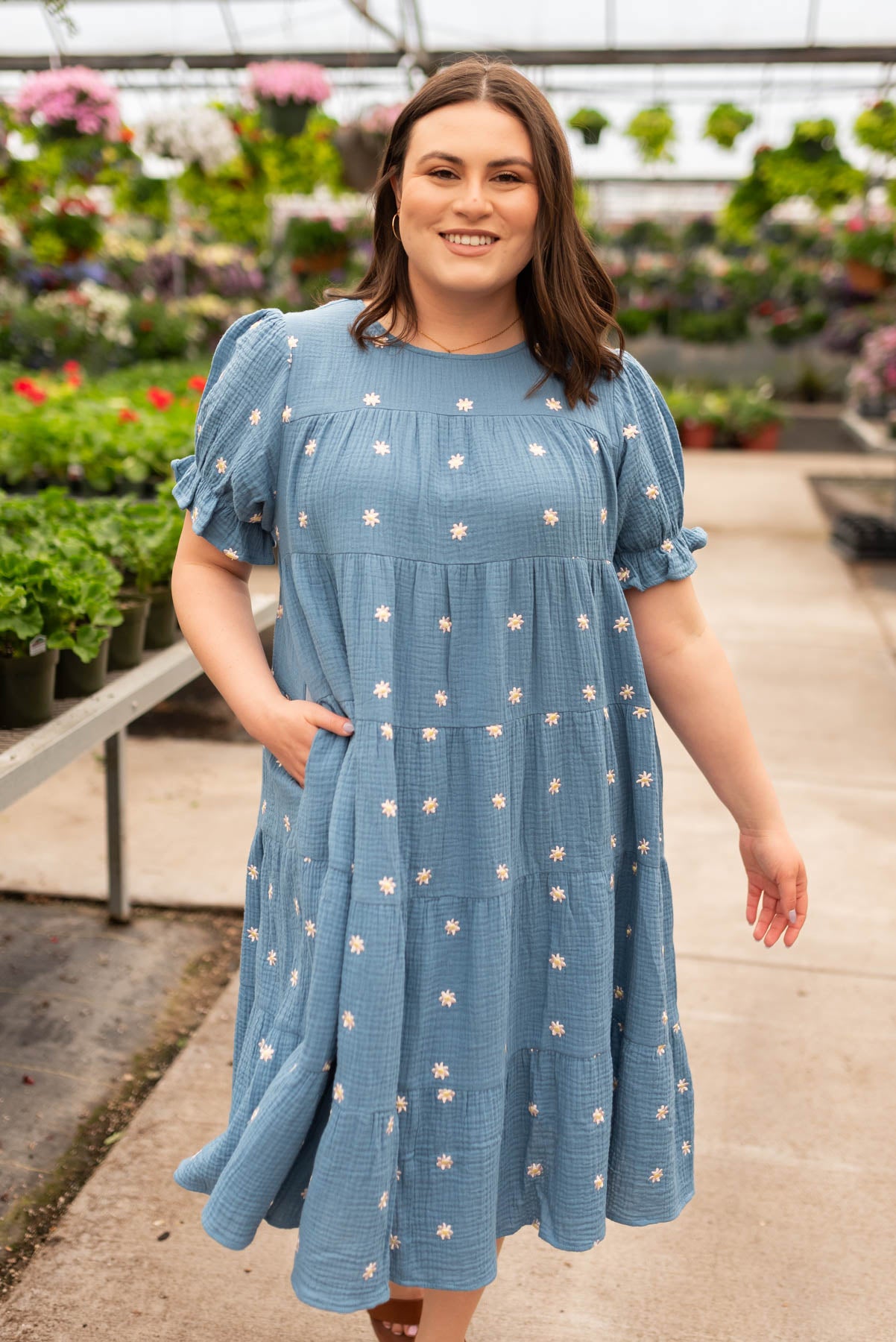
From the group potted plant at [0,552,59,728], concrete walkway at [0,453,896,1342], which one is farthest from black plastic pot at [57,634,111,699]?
concrete walkway at [0,453,896,1342]

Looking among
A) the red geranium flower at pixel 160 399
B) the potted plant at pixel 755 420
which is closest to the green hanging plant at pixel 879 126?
the red geranium flower at pixel 160 399

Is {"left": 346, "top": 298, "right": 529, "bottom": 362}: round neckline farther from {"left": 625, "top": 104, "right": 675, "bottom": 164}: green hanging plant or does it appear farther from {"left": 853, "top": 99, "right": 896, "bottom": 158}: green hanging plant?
{"left": 625, "top": 104, "right": 675, "bottom": 164}: green hanging plant

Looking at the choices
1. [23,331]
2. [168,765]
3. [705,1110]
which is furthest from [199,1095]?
[23,331]

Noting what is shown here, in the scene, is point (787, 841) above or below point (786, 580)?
above

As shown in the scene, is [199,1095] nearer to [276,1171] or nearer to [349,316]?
[276,1171]

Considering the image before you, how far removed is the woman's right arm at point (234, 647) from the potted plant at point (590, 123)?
339 inches

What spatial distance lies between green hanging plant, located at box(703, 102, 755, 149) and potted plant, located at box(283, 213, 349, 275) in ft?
9.20

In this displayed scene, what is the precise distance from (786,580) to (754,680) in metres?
1.99

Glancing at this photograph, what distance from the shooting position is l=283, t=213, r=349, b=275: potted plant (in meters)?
9.73

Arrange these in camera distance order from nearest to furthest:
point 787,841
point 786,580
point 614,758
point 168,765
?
point 614,758 < point 787,841 < point 168,765 < point 786,580

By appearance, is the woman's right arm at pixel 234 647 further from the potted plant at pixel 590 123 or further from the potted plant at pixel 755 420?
the potted plant at pixel 755 420

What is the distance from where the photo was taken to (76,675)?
2.54 meters

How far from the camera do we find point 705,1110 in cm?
243

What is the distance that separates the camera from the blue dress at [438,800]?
132cm
